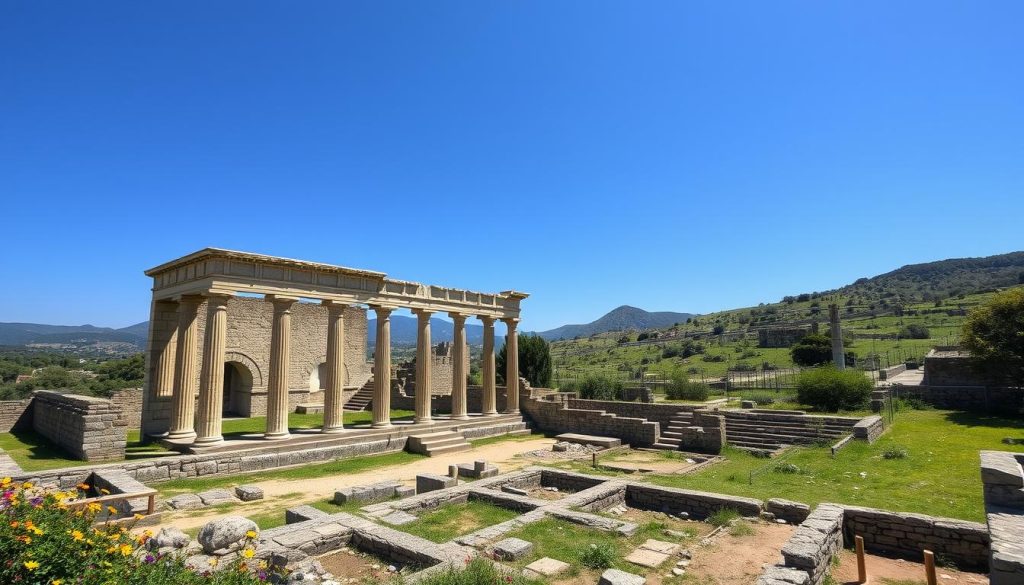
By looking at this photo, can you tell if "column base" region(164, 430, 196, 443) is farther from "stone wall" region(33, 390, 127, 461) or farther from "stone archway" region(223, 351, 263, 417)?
"stone archway" region(223, 351, 263, 417)

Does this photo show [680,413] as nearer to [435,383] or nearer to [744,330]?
[435,383]

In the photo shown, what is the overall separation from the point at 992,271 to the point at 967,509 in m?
144

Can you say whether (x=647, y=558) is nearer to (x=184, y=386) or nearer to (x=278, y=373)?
(x=278, y=373)

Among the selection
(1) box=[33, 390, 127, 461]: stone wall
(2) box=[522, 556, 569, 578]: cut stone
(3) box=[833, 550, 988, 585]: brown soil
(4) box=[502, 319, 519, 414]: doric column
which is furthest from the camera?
(4) box=[502, 319, 519, 414]: doric column

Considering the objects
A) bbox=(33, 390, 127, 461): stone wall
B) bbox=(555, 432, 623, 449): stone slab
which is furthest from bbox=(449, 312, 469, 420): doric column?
bbox=(33, 390, 127, 461): stone wall

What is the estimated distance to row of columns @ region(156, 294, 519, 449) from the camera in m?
16.3

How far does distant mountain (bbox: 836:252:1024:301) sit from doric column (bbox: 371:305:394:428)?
105504mm

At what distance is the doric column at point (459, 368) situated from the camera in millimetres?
24281

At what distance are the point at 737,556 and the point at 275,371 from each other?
48.7 feet

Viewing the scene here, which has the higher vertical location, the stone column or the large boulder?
the stone column

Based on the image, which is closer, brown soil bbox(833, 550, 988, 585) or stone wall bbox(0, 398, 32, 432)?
brown soil bbox(833, 550, 988, 585)

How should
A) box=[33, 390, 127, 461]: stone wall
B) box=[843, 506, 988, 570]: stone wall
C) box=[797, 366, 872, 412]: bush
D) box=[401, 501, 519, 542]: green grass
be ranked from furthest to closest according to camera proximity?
box=[797, 366, 872, 412]: bush < box=[33, 390, 127, 461]: stone wall < box=[401, 501, 519, 542]: green grass < box=[843, 506, 988, 570]: stone wall

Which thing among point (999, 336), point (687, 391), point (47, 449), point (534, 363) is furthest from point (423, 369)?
point (999, 336)

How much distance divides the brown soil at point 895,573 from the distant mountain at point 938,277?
352 feet
